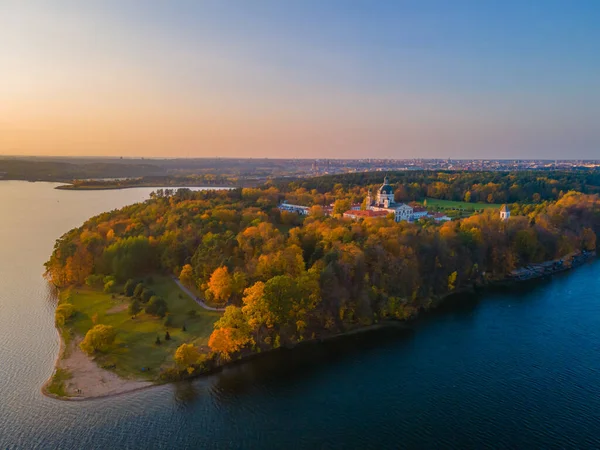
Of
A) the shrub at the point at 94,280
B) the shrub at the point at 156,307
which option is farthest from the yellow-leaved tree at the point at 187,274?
the shrub at the point at 94,280

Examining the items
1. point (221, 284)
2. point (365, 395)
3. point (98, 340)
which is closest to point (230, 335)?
point (221, 284)

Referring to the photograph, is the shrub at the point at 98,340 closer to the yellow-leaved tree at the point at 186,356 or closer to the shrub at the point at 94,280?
the yellow-leaved tree at the point at 186,356

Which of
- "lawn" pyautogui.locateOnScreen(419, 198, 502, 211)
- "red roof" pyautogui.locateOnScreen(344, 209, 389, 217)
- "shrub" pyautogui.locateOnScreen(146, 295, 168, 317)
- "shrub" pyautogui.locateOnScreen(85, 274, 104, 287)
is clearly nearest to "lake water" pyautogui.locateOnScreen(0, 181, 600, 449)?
"shrub" pyautogui.locateOnScreen(85, 274, 104, 287)

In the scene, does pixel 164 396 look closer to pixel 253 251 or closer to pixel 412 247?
pixel 253 251

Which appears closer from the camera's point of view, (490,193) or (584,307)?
(584,307)

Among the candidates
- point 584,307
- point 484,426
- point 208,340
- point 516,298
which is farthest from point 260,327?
point 584,307

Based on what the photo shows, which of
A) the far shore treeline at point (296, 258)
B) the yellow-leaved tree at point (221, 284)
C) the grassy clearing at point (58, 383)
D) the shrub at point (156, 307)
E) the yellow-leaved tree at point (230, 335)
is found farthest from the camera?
the yellow-leaved tree at point (221, 284)
